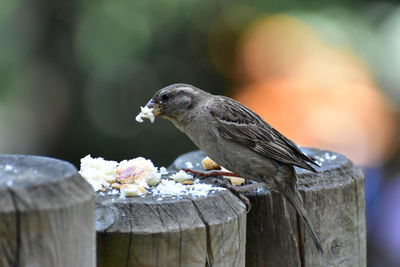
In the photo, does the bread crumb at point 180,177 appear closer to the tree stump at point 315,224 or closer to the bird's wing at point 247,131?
the tree stump at point 315,224

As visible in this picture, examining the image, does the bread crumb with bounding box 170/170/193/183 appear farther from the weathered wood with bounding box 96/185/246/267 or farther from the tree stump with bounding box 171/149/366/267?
the weathered wood with bounding box 96/185/246/267

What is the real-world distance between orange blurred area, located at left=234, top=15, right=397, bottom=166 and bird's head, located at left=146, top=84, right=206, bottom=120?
3397 millimetres

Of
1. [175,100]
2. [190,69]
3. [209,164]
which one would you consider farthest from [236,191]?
[190,69]

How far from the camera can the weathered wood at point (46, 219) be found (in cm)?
169

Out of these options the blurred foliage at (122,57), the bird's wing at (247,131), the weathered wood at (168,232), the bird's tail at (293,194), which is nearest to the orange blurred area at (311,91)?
the blurred foliage at (122,57)

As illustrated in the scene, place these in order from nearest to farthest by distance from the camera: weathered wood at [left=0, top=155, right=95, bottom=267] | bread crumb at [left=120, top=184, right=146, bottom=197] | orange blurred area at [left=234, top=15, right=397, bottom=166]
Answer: weathered wood at [left=0, top=155, right=95, bottom=267], bread crumb at [left=120, top=184, right=146, bottom=197], orange blurred area at [left=234, top=15, right=397, bottom=166]

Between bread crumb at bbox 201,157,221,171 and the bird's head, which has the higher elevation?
the bird's head

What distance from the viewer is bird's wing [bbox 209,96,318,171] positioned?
375 centimetres

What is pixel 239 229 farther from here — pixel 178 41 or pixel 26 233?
pixel 178 41

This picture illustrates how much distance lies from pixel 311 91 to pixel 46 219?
243 inches

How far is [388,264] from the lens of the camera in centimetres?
673

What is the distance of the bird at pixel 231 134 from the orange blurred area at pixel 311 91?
3.40 m

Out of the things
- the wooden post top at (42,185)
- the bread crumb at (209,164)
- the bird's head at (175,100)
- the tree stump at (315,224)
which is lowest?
the tree stump at (315,224)

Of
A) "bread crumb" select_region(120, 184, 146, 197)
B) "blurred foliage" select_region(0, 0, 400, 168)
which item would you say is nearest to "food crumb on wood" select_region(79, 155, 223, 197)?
"bread crumb" select_region(120, 184, 146, 197)
